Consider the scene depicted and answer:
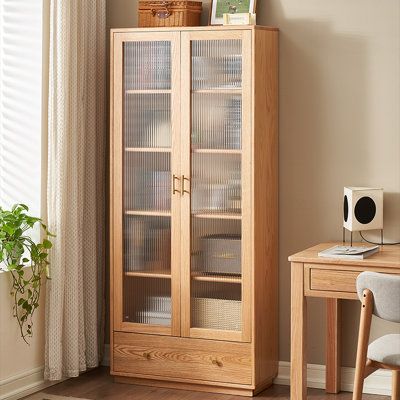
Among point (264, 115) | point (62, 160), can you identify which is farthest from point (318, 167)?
point (62, 160)

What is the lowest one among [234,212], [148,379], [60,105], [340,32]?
[148,379]

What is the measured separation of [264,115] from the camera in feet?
14.8

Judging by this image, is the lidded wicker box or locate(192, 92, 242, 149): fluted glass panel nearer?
locate(192, 92, 242, 149): fluted glass panel

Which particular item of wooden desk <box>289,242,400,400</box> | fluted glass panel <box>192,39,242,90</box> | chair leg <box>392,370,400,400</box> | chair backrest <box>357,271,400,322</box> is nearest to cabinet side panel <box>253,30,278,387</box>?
fluted glass panel <box>192,39,242,90</box>

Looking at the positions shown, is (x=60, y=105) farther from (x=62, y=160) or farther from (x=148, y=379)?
(x=148, y=379)

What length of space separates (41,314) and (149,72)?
4.64 ft

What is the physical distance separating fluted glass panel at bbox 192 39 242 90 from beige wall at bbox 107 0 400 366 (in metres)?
0.36

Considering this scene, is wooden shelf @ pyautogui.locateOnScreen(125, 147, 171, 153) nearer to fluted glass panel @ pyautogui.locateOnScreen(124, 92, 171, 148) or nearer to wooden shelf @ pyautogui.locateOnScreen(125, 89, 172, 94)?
fluted glass panel @ pyautogui.locateOnScreen(124, 92, 171, 148)

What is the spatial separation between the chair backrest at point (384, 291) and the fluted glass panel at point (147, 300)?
4.78 feet

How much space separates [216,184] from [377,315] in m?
1.33

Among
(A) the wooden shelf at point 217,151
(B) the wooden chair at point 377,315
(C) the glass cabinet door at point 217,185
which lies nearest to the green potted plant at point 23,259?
(C) the glass cabinet door at point 217,185

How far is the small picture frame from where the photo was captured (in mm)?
4617

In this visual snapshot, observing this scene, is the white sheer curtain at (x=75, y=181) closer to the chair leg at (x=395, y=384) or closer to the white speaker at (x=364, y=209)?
the white speaker at (x=364, y=209)

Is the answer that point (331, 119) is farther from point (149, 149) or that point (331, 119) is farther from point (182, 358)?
point (182, 358)
